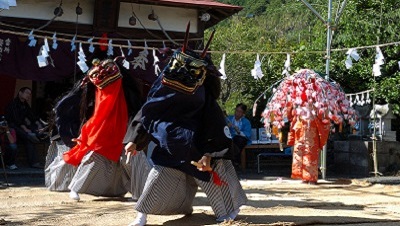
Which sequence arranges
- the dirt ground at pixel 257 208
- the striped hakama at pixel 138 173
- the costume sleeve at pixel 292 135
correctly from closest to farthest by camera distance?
1. the dirt ground at pixel 257 208
2. the striped hakama at pixel 138 173
3. the costume sleeve at pixel 292 135

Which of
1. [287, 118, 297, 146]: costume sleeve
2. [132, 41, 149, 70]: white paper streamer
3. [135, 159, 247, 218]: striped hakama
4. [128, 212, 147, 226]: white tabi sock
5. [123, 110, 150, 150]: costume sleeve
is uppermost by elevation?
[132, 41, 149, 70]: white paper streamer

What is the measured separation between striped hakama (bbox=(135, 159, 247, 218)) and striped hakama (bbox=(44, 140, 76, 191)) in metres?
3.05

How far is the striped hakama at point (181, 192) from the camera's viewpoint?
18.0 ft

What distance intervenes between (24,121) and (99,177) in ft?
14.7

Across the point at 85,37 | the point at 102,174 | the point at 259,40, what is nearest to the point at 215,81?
the point at 102,174

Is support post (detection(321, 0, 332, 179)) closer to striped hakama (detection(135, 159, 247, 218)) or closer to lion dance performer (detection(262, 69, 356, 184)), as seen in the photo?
lion dance performer (detection(262, 69, 356, 184))

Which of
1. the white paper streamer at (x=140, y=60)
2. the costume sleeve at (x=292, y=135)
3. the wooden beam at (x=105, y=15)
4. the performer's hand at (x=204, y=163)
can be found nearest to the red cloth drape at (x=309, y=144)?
the costume sleeve at (x=292, y=135)

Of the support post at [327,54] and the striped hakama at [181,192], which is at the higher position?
the support post at [327,54]

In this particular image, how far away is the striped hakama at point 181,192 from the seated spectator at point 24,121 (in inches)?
245

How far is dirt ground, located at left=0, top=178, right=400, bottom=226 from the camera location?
576 cm

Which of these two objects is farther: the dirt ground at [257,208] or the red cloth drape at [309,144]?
the red cloth drape at [309,144]

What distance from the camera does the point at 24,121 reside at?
455 inches

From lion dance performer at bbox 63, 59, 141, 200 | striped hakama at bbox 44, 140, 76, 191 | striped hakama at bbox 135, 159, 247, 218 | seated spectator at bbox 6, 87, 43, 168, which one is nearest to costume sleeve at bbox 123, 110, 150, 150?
striped hakama at bbox 135, 159, 247, 218

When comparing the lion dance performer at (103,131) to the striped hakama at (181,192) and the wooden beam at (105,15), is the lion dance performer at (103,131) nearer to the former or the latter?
the striped hakama at (181,192)
